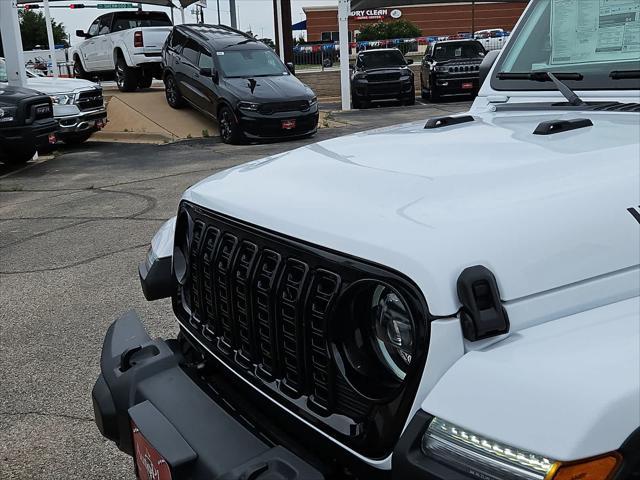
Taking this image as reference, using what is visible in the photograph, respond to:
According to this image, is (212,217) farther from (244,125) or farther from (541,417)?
(244,125)

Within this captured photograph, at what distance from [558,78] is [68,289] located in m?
3.92

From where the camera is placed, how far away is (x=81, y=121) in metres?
13.2

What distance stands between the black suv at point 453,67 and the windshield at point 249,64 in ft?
20.4

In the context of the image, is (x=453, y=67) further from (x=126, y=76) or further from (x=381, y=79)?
(x=126, y=76)

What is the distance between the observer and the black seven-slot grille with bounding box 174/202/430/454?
5.15 feet

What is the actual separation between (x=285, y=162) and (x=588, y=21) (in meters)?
1.46

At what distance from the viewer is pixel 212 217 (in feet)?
6.97

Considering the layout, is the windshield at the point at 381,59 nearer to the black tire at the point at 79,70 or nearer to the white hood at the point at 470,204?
→ the black tire at the point at 79,70

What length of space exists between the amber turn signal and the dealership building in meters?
69.2

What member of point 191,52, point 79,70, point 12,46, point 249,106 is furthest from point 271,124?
point 79,70

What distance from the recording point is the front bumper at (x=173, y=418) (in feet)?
5.12

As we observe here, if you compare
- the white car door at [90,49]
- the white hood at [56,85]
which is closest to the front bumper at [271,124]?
the white hood at [56,85]

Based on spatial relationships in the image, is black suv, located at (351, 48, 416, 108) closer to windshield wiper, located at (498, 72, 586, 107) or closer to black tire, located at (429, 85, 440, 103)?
black tire, located at (429, 85, 440, 103)

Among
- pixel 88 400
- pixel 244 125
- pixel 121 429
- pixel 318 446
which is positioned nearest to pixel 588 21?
pixel 318 446
